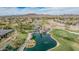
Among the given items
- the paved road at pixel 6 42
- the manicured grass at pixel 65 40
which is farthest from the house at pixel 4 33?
the manicured grass at pixel 65 40

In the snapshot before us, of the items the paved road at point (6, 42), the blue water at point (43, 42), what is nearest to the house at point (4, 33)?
the paved road at point (6, 42)

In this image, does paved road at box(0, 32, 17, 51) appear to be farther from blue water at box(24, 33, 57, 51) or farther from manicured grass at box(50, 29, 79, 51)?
manicured grass at box(50, 29, 79, 51)

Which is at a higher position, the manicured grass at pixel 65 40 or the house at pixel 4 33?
the house at pixel 4 33

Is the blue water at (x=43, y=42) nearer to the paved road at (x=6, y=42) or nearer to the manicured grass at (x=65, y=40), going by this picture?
the manicured grass at (x=65, y=40)

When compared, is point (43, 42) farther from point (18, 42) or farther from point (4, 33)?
point (4, 33)

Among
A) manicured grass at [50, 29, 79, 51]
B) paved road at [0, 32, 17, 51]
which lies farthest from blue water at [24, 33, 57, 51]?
paved road at [0, 32, 17, 51]
